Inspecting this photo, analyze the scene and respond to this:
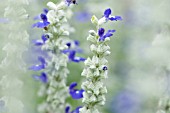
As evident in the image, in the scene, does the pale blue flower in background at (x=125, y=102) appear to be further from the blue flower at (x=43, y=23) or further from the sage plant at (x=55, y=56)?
the blue flower at (x=43, y=23)

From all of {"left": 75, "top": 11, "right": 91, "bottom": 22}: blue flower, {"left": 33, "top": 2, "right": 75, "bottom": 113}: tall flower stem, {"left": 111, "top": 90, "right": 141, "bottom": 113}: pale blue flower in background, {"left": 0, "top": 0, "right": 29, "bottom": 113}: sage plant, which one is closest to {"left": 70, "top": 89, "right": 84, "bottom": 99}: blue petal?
{"left": 33, "top": 2, "right": 75, "bottom": 113}: tall flower stem

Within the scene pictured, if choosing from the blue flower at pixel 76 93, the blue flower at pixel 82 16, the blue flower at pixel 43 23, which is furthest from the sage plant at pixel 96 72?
the blue flower at pixel 82 16

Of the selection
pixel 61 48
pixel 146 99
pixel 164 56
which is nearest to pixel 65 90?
pixel 61 48

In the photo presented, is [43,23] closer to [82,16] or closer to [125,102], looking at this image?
[125,102]

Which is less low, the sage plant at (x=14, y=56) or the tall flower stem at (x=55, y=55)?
the tall flower stem at (x=55, y=55)

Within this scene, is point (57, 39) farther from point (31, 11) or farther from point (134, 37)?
point (134, 37)
